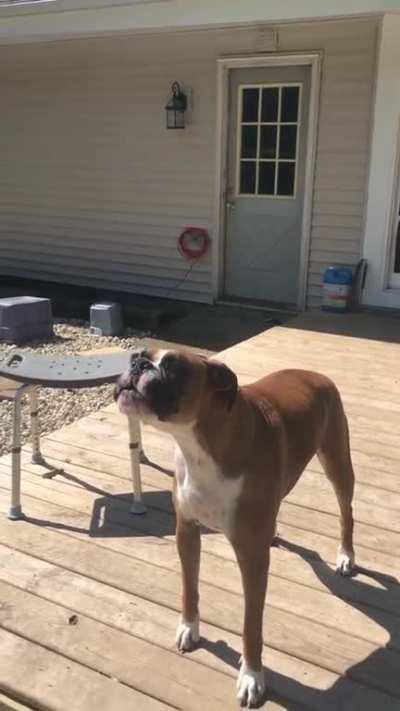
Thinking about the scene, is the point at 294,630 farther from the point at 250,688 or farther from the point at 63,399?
the point at 63,399

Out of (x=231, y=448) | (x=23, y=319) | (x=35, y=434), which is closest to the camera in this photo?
(x=231, y=448)

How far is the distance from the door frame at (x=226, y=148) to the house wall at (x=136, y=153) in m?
0.07

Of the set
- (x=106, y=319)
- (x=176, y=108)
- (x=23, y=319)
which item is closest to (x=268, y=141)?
(x=176, y=108)

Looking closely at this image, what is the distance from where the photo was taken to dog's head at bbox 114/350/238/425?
4.59ft

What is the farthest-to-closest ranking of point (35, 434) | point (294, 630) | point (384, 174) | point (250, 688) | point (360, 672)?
point (384, 174), point (35, 434), point (294, 630), point (360, 672), point (250, 688)

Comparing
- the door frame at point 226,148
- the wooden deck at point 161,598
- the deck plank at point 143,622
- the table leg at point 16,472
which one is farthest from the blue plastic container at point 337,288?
the deck plank at point 143,622

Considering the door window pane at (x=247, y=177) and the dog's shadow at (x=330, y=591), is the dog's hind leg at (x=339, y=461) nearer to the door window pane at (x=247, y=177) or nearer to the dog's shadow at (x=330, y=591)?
the dog's shadow at (x=330, y=591)

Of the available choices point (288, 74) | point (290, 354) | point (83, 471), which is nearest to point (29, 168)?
point (288, 74)

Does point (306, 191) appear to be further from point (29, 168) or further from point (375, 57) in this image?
point (29, 168)

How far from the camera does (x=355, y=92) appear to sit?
5.97 m

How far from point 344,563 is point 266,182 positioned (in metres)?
5.04

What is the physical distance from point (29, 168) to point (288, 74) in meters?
3.59

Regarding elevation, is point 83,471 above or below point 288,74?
below

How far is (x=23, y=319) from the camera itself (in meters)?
6.13
